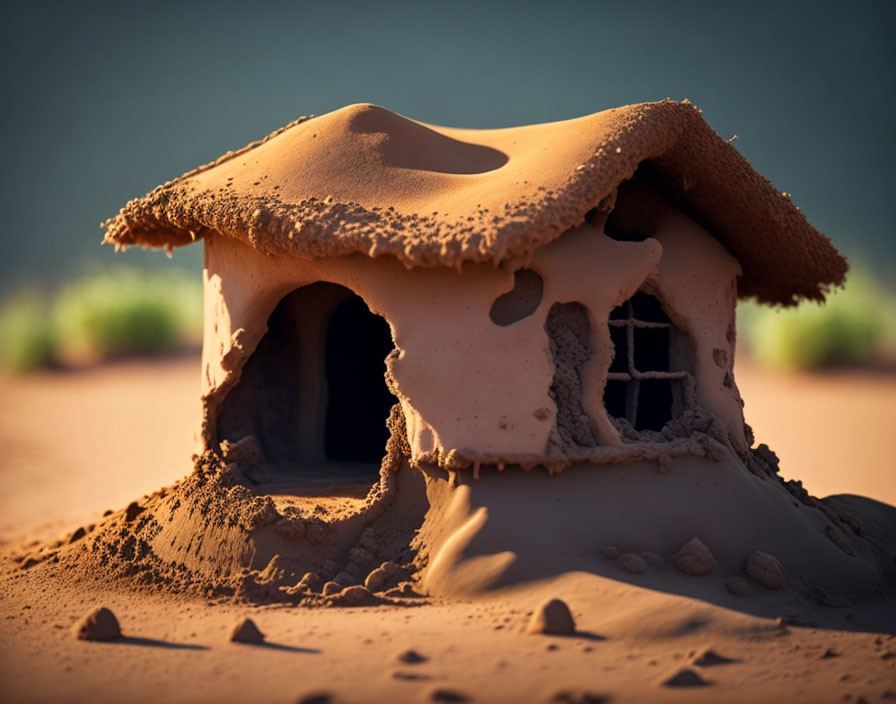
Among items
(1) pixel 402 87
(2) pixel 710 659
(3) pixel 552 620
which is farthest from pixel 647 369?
(1) pixel 402 87

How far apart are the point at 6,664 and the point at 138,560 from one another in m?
1.80

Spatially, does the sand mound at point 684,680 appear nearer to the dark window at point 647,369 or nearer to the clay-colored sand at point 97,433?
the dark window at point 647,369

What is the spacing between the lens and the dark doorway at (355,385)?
28.2 ft

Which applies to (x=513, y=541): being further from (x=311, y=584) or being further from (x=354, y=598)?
(x=311, y=584)

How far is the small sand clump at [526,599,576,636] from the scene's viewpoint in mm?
4730

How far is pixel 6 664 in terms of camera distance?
15.5ft

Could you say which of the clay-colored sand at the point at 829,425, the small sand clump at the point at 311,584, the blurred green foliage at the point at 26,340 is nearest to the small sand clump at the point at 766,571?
the small sand clump at the point at 311,584

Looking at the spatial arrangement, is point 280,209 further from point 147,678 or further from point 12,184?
point 12,184

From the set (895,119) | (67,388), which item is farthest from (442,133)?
(895,119)

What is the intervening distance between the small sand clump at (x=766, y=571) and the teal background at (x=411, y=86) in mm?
45252

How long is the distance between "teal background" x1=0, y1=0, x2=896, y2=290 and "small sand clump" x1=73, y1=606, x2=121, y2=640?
4729cm

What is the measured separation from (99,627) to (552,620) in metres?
2.28

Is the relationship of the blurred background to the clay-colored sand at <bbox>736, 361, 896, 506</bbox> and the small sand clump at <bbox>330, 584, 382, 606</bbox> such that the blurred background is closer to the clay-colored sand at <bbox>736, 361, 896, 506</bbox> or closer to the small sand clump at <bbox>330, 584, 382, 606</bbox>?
the clay-colored sand at <bbox>736, 361, 896, 506</bbox>

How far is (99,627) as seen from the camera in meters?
4.97
